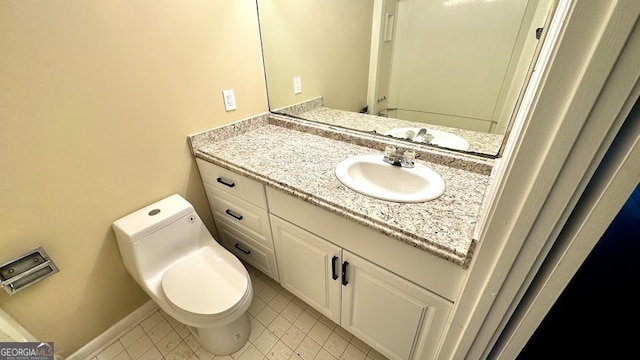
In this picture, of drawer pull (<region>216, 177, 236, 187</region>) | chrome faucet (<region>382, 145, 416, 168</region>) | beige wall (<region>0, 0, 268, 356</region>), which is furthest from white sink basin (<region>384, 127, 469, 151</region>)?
beige wall (<region>0, 0, 268, 356</region>)

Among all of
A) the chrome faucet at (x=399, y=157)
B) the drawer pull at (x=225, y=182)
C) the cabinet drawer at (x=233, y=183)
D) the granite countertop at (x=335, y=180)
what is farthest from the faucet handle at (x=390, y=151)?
the drawer pull at (x=225, y=182)

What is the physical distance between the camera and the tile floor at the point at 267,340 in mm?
1209

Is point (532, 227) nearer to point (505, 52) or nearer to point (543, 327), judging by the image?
point (543, 327)

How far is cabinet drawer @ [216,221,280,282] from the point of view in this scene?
1.34m

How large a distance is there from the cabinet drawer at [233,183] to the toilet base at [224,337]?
594mm

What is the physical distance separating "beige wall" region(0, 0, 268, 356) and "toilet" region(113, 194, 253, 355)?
14 centimetres

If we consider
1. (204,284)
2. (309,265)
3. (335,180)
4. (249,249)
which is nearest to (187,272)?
(204,284)

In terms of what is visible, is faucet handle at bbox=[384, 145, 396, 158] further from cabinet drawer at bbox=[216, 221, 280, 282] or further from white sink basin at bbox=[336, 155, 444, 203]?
cabinet drawer at bbox=[216, 221, 280, 282]

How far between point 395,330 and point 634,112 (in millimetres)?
925

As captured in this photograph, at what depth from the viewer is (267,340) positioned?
4.16ft

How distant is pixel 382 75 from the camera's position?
Result: 1.22 meters

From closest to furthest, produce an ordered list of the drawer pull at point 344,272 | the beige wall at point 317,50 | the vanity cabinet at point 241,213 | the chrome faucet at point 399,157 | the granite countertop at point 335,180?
the granite countertop at point 335,180
the drawer pull at point 344,272
the chrome faucet at point 399,157
the vanity cabinet at point 241,213
the beige wall at point 317,50

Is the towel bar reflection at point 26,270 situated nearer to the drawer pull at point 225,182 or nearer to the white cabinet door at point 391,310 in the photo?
the drawer pull at point 225,182

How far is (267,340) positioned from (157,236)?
2.48 feet
